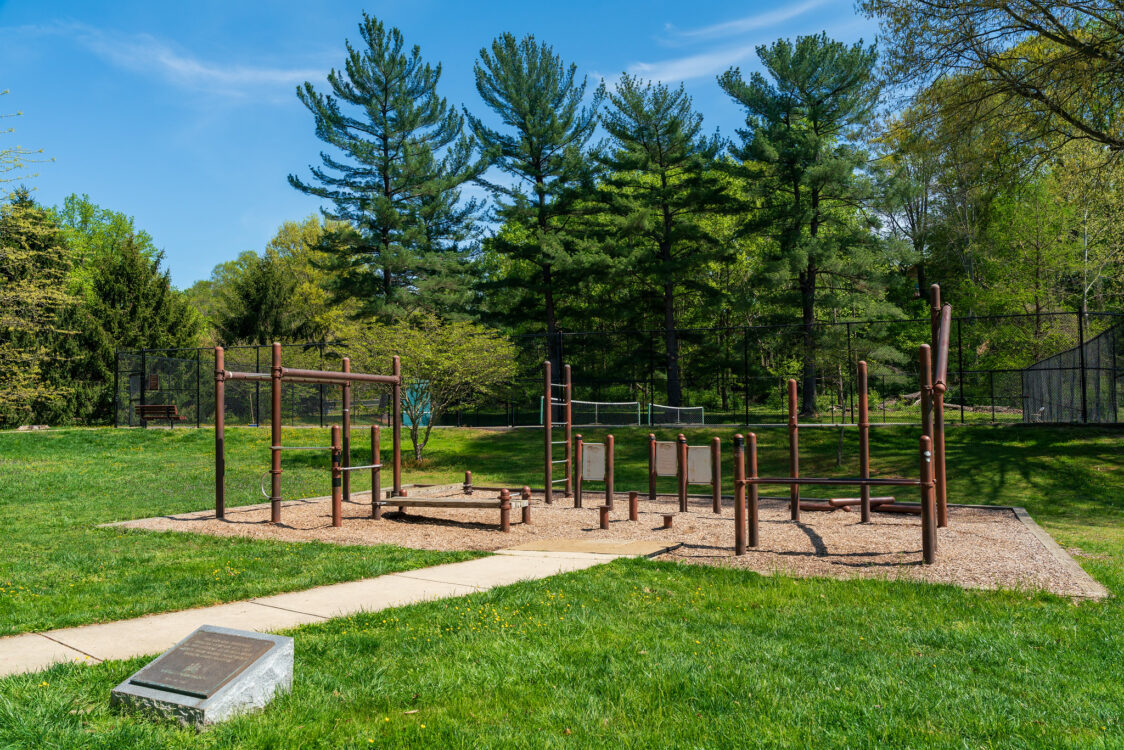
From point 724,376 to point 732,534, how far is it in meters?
22.0

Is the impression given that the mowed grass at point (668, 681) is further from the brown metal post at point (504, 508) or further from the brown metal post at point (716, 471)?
the brown metal post at point (716, 471)

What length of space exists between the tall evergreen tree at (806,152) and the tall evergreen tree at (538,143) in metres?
6.92

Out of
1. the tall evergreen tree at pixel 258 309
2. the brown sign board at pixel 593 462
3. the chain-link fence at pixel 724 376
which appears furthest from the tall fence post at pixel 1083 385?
the tall evergreen tree at pixel 258 309

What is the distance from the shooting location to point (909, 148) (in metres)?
20.0

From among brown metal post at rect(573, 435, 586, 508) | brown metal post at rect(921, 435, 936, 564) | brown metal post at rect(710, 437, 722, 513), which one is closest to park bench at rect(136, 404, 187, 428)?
brown metal post at rect(573, 435, 586, 508)

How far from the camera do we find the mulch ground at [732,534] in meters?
7.74

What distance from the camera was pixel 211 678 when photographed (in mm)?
3877

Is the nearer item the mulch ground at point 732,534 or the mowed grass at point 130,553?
the mowed grass at point 130,553

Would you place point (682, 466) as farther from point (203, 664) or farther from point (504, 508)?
point (203, 664)

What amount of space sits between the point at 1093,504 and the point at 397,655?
13.7 metres

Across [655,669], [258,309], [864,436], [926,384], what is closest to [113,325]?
[258,309]

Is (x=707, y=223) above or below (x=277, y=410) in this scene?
above

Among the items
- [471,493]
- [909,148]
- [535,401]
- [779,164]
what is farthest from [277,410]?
[535,401]

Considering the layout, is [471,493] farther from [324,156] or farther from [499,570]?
[324,156]
